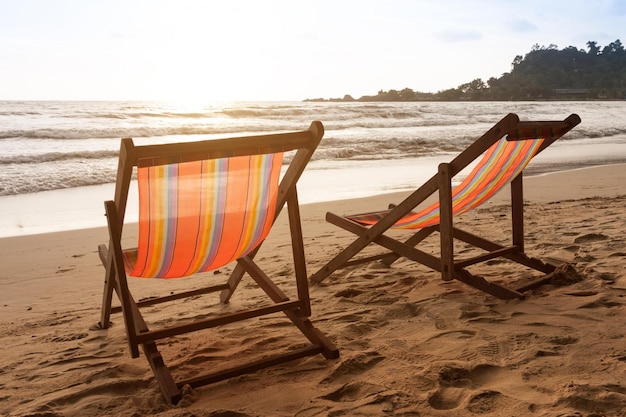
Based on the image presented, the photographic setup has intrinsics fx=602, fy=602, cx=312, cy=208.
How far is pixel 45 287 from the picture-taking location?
13.6 ft

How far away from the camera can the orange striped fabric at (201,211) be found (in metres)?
2.42

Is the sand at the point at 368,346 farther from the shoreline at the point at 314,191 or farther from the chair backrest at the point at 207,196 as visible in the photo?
the shoreline at the point at 314,191

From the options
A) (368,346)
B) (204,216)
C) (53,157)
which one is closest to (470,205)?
(368,346)

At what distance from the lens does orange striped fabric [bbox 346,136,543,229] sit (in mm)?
3504

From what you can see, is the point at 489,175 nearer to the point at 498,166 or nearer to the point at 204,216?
the point at 498,166

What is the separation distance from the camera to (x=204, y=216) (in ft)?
8.45

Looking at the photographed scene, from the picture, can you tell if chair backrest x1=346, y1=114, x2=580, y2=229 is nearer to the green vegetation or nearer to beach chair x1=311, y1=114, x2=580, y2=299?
beach chair x1=311, y1=114, x2=580, y2=299

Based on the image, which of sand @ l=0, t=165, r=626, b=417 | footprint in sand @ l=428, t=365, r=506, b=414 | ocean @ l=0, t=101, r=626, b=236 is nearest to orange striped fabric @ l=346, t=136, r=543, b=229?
sand @ l=0, t=165, r=626, b=417

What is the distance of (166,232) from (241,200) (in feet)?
1.14

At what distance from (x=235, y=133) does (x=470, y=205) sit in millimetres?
16247

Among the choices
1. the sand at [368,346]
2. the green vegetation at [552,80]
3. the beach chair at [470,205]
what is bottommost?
the sand at [368,346]

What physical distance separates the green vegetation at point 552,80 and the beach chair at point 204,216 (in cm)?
4440

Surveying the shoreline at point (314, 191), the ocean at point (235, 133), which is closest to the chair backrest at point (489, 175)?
the shoreline at point (314, 191)

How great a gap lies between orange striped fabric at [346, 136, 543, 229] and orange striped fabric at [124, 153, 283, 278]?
1.25 meters
